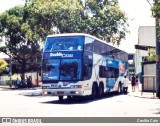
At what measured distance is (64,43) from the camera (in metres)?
18.8

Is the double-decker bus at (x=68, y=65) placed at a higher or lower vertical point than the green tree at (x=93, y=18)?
lower

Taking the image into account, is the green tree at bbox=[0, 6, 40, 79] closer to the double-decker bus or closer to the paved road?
the double-decker bus

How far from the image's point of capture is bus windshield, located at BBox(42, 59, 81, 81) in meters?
18.2

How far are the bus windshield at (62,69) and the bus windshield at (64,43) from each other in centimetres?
78

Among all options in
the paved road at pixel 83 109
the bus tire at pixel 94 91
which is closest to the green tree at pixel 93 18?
the bus tire at pixel 94 91

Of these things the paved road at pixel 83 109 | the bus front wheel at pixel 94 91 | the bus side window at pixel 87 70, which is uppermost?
the bus side window at pixel 87 70

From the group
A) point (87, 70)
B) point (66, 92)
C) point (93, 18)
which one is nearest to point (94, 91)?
point (87, 70)

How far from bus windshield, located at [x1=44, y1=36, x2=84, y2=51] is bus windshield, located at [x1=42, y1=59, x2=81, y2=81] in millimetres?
783

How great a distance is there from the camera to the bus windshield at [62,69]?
18234 millimetres

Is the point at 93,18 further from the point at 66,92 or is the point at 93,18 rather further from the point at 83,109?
the point at 83,109

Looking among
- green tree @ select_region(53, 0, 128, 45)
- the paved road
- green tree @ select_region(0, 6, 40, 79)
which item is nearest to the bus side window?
the paved road

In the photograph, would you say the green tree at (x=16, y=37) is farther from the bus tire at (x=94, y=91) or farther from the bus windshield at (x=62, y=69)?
the bus windshield at (x=62, y=69)

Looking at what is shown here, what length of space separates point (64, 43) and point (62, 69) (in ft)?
5.24

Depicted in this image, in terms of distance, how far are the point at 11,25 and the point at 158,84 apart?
31097 millimetres
